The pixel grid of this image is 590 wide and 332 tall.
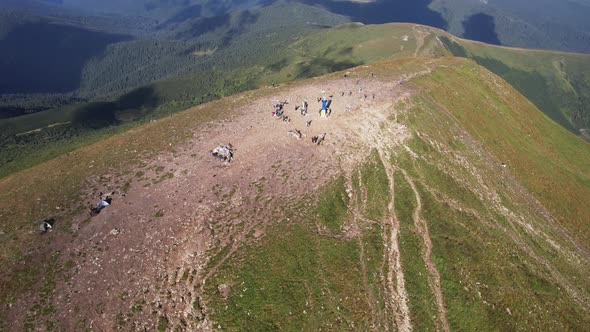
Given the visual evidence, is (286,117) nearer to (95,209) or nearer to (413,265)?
(413,265)

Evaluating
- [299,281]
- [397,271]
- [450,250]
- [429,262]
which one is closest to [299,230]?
[299,281]

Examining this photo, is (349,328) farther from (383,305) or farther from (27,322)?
(27,322)

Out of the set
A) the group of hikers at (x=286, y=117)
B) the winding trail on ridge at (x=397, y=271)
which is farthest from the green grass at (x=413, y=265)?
the group of hikers at (x=286, y=117)

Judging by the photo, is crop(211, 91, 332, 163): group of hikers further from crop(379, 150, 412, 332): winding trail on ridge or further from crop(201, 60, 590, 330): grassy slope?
crop(379, 150, 412, 332): winding trail on ridge

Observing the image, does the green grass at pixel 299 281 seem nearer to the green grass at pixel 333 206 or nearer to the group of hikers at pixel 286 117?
the green grass at pixel 333 206

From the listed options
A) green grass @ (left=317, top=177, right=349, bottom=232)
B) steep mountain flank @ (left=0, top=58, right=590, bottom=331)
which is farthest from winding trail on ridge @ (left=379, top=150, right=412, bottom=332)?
green grass @ (left=317, top=177, right=349, bottom=232)

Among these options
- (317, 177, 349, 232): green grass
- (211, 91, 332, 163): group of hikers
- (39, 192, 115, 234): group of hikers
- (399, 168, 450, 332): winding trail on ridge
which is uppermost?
(211, 91, 332, 163): group of hikers

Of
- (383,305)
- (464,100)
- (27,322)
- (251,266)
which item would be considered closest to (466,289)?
(383,305)

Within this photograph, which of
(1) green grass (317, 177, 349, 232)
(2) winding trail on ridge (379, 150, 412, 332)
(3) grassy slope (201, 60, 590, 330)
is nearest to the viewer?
(3) grassy slope (201, 60, 590, 330)

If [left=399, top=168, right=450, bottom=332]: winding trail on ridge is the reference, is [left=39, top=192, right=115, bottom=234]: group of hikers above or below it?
above

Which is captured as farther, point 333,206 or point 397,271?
point 333,206
